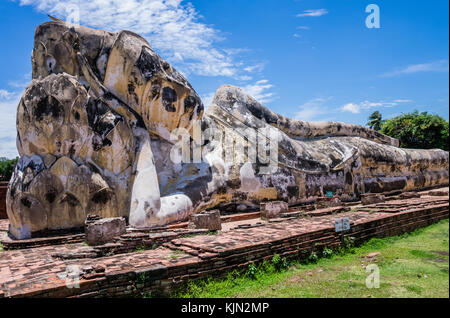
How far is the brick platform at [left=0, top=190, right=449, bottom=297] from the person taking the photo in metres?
3.18

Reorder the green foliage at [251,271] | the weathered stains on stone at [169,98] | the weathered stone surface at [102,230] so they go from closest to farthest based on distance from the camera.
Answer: the green foliage at [251,271], the weathered stone surface at [102,230], the weathered stains on stone at [169,98]

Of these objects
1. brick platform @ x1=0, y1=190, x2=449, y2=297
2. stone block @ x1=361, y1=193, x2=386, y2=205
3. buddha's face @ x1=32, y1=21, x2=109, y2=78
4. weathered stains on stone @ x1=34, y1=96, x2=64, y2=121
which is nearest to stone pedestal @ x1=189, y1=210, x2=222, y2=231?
brick platform @ x1=0, y1=190, x2=449, y2=297

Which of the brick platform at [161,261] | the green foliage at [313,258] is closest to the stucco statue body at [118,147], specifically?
the brick platform at [161,261]

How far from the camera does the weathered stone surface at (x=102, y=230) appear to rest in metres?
5.56

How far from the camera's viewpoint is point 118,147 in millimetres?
6770

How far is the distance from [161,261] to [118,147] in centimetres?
348

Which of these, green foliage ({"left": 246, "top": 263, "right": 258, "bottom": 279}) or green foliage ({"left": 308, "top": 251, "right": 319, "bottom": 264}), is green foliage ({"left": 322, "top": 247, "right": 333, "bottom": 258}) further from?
green foliage ({"left": 246, "top": 263, "right": 258, "bottom": 279})

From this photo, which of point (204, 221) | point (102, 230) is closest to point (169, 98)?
point (204, 221)

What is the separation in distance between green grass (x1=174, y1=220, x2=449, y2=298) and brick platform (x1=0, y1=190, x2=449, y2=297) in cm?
15

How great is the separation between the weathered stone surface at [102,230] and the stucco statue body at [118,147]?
24.7 inches

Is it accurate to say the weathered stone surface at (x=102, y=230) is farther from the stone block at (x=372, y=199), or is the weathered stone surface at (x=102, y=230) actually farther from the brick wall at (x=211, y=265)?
the stone block at (x=372, y=199)

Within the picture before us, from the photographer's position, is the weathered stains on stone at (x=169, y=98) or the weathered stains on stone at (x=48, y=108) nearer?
the weathered stains on stone at (x=48, y=108)
